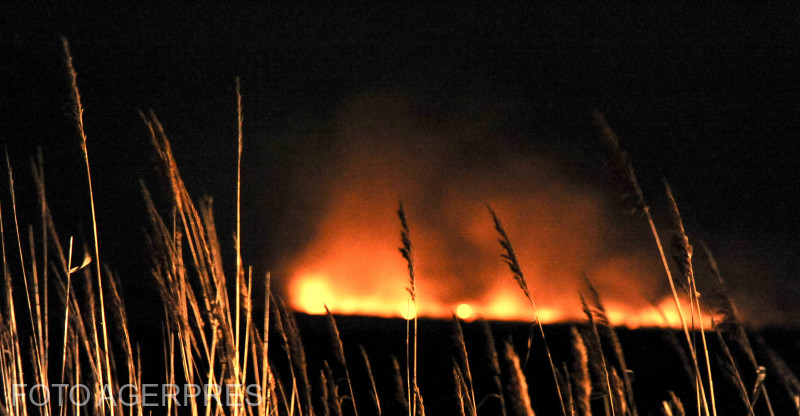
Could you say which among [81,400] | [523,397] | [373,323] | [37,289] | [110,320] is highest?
[373,323]

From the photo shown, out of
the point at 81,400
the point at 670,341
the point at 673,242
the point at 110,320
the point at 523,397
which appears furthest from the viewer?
the point at 81,400

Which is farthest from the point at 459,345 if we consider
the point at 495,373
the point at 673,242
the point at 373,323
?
the point at 373,323

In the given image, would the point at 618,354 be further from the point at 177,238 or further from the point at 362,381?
the point at 362,381

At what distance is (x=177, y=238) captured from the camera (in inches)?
59.1

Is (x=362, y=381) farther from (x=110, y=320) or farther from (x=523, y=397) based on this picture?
(x=523, y=397)

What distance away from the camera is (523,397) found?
3.43 ft

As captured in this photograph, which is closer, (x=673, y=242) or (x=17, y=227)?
(x=673, y=242)

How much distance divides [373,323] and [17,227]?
23479 mm

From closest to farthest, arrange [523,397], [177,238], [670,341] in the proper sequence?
[523,397] < [177,238] < [670,341]

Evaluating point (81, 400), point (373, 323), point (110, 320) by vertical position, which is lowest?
point (81, 400)

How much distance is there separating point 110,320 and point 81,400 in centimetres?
45

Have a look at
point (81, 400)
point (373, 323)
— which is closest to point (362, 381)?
point (81, 400)

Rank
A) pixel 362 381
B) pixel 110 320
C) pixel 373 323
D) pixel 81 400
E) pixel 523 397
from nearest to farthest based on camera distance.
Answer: pixel 523 397
pixel 110 320
pixel 81 400
pixel 362 381
pixel 373 323

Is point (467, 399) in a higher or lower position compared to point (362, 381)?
lower
